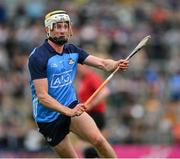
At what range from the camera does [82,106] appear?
10.9 metres

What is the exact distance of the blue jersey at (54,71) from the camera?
431 inches

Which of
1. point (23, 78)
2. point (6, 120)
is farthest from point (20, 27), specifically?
point (6, 120)

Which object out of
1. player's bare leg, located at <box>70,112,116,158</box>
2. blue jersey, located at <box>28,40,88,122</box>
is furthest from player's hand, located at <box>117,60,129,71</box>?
player's bare leg, located at <box>70,112,116,158</box>

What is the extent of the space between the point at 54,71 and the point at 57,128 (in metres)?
0.75

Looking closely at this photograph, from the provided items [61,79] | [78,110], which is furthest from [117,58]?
[78,110]

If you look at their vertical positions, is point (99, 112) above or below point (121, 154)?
above

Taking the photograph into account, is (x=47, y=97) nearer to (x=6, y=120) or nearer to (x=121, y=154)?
(x=121, y=154)

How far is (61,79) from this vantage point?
1116cm

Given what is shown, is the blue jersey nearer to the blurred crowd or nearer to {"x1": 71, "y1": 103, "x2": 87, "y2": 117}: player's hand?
{"x1": 71, "y1": 103, "x2": 87, "y2": 117}: player's hand

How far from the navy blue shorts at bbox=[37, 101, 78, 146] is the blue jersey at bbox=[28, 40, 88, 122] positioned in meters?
0.06

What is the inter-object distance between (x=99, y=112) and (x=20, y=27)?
7.61 metres

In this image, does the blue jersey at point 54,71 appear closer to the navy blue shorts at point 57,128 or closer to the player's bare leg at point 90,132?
the navy blue shorts at point 57,128

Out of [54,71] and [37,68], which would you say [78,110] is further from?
[37,68]

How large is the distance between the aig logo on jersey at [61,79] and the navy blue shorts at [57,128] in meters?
0.28
